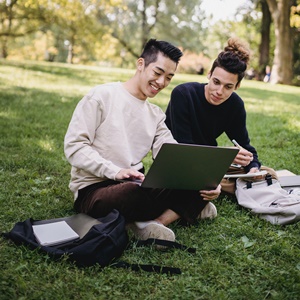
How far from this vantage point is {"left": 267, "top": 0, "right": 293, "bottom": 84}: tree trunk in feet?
51.2

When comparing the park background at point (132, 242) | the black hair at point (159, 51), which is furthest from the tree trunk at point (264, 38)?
the black hair at point (159, 51)

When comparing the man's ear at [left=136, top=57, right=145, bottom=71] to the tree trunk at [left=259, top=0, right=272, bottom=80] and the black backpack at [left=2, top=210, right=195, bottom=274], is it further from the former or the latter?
the tree trunk at [left=259, top=0, right=272, bottom=80]

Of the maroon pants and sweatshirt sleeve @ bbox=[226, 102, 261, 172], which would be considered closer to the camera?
the maroon pants

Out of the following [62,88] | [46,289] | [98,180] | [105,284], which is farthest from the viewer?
[62,88]

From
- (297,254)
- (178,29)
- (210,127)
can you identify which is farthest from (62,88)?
(178,29)

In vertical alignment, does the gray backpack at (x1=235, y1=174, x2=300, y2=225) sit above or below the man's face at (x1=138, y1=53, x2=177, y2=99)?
below

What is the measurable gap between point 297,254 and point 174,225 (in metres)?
0.89

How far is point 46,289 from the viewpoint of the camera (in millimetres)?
1999

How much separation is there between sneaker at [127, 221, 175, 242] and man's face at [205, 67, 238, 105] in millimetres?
1334

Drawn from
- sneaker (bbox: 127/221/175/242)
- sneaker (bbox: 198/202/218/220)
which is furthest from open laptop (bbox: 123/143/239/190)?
sneaker (bbox: 198/202/218/220)

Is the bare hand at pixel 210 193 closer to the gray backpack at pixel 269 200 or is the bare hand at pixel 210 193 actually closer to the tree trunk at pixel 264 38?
the gray backpack at pixel 269 200

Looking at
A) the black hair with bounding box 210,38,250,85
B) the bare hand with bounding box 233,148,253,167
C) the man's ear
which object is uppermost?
the black hair with bounding box 210,38,250,85

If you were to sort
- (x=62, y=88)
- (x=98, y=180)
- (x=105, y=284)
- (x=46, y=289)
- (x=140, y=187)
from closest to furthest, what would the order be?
1. (x=46, y=289)
2. (x=105, y=284)
3. (x=140, y=187)
4. (x=98, y=180)
5. (x=62, y=88)

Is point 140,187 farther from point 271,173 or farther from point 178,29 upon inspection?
point 178,29
